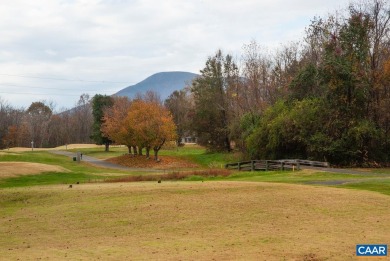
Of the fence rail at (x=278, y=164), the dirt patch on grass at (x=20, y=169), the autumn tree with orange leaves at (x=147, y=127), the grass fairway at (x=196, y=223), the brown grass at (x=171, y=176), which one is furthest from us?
the autumn tree with orange leaves at (x=147, y=127)

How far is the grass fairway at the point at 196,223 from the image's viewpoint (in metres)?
12.9

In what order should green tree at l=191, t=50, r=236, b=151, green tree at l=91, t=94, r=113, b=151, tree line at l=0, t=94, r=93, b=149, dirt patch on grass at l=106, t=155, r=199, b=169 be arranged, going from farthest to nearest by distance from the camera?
tree line at l=0, t=94, r=93, b=149, green tree at l=91, t=94, r=113, b=151, green tree at l=191, t=50, r=236, b=151, dirt patch on grass at l=106, t=155, r=199, b=169

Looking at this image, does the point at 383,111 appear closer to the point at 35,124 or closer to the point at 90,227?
the point at 90,227

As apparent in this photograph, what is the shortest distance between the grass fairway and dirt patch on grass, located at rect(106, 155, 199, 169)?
139 feet

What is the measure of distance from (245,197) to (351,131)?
2306 cm

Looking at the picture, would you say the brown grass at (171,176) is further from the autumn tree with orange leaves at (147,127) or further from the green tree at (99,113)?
the green tree at (99,113)

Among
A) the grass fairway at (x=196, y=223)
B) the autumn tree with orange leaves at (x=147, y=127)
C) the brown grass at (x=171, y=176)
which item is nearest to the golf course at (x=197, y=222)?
the grass fairway at (x=196, y=223)

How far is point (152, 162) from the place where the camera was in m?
72.5

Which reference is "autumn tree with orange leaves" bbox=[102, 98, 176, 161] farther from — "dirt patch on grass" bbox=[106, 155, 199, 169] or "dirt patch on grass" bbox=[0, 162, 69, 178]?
"dirt patch on grass" bbox=[0, 162, 69, 178]

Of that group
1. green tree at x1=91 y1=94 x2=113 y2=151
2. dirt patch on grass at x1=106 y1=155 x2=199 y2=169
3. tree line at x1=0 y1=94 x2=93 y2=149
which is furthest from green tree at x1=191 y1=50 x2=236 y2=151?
tree line at x1=0 y1=94 x2=93 y2=149

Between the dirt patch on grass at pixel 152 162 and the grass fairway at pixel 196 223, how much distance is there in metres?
42.3

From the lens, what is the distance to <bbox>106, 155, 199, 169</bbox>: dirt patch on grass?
228 ft

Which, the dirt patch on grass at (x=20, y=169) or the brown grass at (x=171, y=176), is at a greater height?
the dirt patch on grass at (x=20, y=169)

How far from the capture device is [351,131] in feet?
Result: 138
